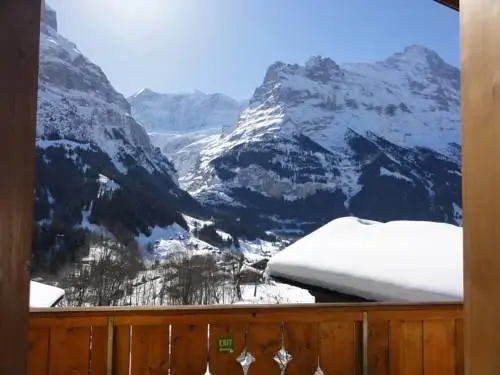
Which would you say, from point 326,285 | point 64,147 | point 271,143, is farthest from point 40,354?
point 271,143

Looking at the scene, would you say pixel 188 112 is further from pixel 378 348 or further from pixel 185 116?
pixel 378 348

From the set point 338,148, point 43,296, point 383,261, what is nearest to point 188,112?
point 338,148

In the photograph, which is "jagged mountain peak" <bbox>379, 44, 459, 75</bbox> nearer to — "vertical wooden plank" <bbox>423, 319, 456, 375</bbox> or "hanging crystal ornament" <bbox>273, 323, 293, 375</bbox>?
"vertical wooden plank" <bbox>423, 319, 456, 375</bbox>

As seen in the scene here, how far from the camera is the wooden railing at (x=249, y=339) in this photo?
2232 millimetres

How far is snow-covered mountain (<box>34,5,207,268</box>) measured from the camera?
110 ft

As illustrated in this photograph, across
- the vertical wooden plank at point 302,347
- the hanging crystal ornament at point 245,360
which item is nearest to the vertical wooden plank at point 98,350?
the hanging crystal ornament at point 245,360

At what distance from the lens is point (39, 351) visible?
218 cm

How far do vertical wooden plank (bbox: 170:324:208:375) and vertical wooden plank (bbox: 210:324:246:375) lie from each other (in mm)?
34

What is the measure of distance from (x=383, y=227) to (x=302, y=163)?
58.0m

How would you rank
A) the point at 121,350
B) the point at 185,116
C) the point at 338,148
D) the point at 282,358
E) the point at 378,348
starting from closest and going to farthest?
the point at 121,350, the point at 282,358, the point at 378,348, the point at 338,148, the point at 185,116
